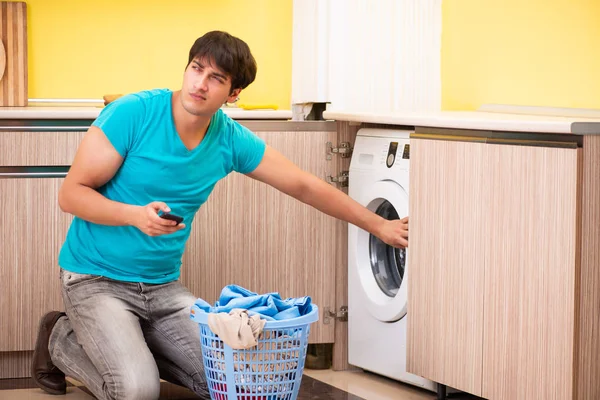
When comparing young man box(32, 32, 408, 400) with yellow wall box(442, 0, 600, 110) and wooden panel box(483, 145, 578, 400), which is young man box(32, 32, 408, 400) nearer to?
wooden panel box(483, 145, 578, 400)

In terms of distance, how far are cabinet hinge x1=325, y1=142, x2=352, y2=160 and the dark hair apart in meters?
0.82

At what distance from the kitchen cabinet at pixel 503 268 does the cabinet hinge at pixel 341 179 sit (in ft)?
1.71

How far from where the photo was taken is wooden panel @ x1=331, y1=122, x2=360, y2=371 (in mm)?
3523

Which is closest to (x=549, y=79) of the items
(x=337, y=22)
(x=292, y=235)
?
(x=337, y=22)

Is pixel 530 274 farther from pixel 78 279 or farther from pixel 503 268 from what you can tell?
pixel 78 279

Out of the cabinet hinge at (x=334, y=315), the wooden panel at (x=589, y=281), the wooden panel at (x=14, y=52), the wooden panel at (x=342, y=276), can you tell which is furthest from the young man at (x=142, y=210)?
the wooden panel at (x=14, y=52)

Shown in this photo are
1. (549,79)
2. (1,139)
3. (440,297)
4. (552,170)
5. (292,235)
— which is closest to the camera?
(552,170)

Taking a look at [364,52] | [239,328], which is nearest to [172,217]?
[239,328]

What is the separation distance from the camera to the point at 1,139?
3.28m

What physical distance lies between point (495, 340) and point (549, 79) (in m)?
1.71

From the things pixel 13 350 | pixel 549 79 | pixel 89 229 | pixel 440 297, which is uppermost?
pixel 549 79

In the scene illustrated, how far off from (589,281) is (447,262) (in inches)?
20.4

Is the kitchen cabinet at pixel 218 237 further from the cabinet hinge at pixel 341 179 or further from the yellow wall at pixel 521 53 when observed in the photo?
the yellow wall at pixel 521 53

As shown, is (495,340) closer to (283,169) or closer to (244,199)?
(283,169)
